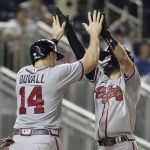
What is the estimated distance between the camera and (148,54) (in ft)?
43.6

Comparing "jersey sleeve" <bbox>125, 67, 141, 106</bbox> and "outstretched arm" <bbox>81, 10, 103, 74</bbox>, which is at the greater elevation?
"outstretched arm" <bbox>81, 10, 103, 74</bbox>

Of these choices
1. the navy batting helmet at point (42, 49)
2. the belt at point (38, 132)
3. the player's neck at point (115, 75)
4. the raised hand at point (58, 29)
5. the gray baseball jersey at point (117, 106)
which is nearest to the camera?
the belt at point (38, 132)

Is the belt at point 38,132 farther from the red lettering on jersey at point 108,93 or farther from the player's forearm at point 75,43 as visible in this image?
the player's forearm at point 75,43

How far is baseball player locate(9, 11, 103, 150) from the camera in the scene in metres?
7.30

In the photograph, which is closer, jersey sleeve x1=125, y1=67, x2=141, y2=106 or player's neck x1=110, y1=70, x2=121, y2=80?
jersey sleeve x1=125, y1=67, x2=141, y2=106

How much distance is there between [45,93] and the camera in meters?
7.35

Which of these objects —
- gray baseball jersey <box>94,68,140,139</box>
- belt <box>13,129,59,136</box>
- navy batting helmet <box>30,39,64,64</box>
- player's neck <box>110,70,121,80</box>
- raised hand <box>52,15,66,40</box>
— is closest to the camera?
belt <box>13,129,59,136</box>

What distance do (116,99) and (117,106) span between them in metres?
0.07

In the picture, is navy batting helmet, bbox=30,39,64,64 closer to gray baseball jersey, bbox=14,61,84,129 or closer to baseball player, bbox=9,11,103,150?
baseball player, bbox=9,11,103,150

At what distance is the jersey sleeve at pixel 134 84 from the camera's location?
24.8ft

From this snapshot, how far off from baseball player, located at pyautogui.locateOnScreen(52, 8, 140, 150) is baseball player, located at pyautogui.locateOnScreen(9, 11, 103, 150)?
298 millimetres

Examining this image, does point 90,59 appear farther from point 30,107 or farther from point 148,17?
point 148,17

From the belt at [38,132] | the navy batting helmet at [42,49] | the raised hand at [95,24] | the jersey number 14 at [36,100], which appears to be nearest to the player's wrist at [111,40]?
the raised hand at [95,24]

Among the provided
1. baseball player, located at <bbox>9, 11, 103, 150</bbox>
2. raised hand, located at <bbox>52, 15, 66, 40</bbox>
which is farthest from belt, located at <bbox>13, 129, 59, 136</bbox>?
raised hand, located at <bbox>52, 15, 66, 40</bbox>
